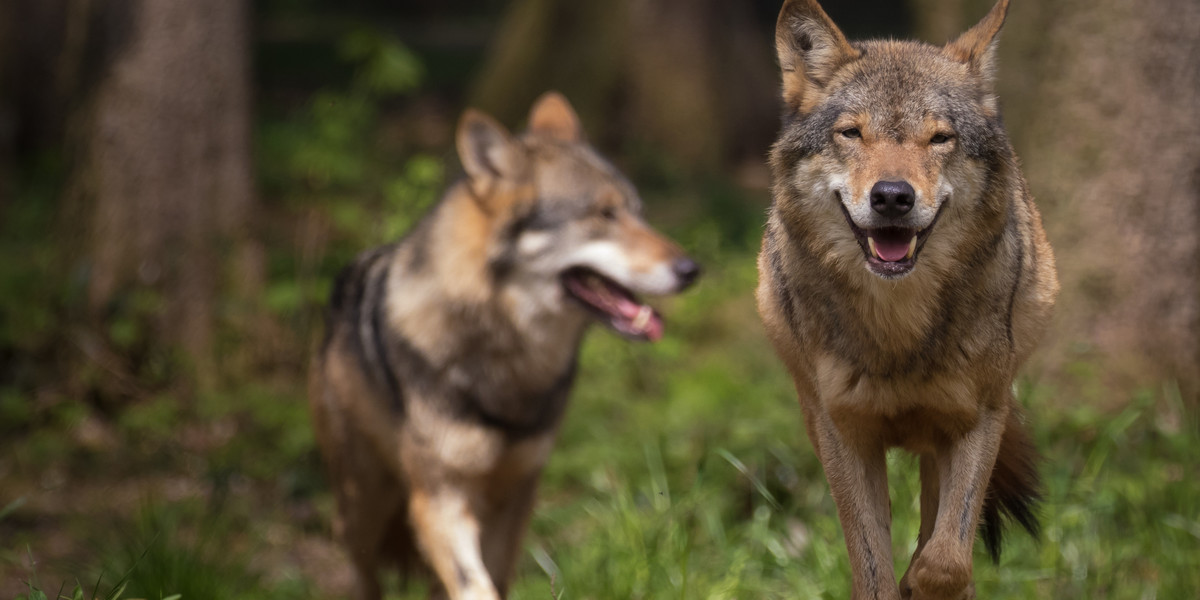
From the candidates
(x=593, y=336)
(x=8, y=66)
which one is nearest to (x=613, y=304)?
(x=593, y=336)

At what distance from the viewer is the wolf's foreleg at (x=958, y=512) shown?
2.79 meters

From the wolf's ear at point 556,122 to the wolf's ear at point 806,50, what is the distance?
98.6 inches

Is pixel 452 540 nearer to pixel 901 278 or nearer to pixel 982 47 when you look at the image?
pixel 901 278

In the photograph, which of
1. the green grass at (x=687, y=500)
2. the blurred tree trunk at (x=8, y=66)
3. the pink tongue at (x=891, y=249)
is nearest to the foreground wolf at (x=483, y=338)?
the green grass at (x=687, y=500)

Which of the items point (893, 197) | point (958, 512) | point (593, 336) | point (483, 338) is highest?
point (893, 197)

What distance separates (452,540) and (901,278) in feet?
8.79

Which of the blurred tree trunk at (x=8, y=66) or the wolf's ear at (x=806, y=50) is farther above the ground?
the wolf's ear at (x=806, y=50)

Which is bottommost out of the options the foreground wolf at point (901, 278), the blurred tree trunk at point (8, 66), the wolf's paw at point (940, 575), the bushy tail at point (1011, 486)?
the blurred tree trunk at point (8, 66)

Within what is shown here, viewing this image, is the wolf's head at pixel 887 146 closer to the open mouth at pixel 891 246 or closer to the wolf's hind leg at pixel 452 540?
the open mouth at pixel 891 246

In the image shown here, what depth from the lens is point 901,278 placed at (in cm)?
265

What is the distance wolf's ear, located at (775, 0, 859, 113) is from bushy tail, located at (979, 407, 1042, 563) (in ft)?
3.79

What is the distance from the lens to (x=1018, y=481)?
3371 millimetres

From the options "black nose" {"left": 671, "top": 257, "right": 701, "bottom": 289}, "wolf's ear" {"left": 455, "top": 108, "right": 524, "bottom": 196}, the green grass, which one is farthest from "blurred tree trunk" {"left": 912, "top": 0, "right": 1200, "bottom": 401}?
"wolf's ear" {"left": 455, "top": 108, "right": 524, "bottom": 196}

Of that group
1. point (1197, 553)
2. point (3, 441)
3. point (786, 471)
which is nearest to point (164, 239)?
point (3, 441)
